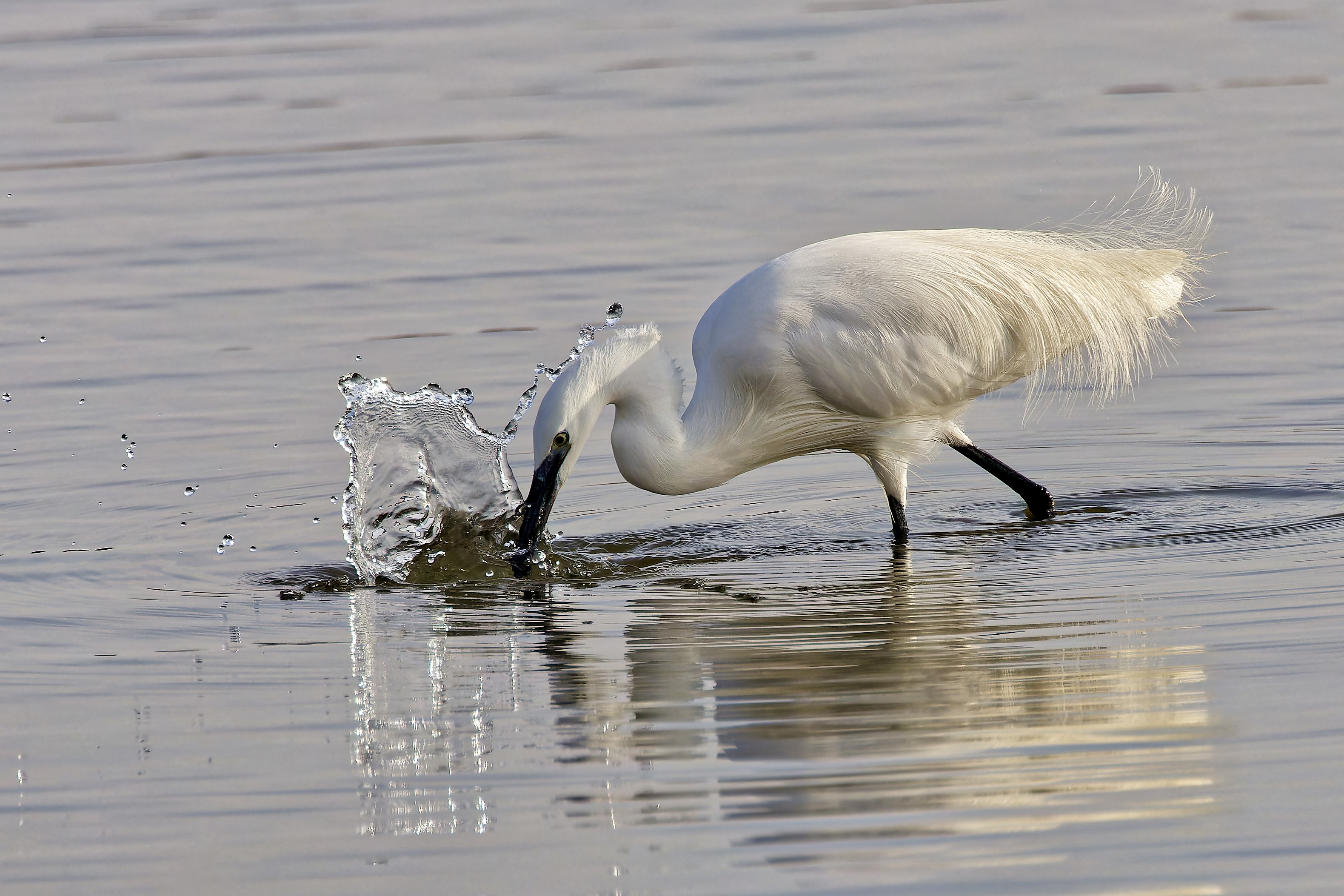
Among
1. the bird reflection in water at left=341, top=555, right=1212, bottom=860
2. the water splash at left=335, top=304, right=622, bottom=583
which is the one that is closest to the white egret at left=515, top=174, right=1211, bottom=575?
the water splash at left=335, top=304, right=622, bottom=583

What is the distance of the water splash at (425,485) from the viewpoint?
8555 mm

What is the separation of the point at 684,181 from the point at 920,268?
689 cm

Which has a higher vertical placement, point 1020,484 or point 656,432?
point 656,432

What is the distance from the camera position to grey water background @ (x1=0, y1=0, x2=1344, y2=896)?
506 cm

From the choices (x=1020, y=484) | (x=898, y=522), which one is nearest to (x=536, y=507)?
(x=898, y=522)

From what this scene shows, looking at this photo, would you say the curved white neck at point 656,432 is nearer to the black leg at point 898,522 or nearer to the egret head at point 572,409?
the egret head at point 572,409

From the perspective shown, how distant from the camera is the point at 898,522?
8.98 metres

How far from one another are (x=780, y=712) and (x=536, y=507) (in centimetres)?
261

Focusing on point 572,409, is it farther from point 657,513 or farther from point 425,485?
point 657,513

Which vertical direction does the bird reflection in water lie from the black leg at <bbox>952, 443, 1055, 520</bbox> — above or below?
below

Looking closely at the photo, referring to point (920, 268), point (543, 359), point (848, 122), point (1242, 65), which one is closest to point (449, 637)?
point (920, 268)

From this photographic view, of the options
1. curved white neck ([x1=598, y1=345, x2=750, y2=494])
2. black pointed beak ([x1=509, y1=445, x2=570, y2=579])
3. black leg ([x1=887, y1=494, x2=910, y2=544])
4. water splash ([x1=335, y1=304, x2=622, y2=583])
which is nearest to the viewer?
black pointed beak ([x1=509, y1=445, x2=570, y2=579])

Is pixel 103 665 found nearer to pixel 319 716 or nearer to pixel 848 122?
pixel 319 716

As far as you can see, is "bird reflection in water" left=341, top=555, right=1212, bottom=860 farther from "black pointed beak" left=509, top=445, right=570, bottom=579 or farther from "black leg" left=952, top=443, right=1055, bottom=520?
"black leg" left=952, top=443, right=1055, bottom=520
